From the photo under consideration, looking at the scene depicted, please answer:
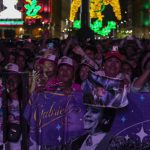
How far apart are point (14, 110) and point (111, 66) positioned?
170 centimetres

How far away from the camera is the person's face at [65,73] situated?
6070 mm

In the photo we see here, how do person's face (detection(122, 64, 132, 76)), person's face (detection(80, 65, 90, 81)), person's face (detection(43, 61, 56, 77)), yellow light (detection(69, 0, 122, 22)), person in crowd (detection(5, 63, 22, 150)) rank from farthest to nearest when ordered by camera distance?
yellow light (detection(69, 0, 122, 22)) → person's face (detection(122, 64, 132, 76)) → person's face (detection(80, 65, 90, 81)) → person's face (detection(43, 61, 56, 77)) → person in crowd (detection(5, 63, 22, 150))

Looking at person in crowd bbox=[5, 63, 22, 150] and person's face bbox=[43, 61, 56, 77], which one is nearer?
Answer: person in crowd bbox=[5, 63, 22, 150]

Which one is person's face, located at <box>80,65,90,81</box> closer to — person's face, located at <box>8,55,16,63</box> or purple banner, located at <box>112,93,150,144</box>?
person's face, located at <box>8,55,16,63</box>

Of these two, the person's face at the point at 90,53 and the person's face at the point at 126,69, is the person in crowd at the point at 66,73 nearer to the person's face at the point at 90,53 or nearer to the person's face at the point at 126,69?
the person's face at the point at 126,69

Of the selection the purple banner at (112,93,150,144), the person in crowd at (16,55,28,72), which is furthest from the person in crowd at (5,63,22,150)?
the person in crowd at (16,55,28,72)

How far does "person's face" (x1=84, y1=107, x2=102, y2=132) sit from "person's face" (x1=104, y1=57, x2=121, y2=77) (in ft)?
4.82

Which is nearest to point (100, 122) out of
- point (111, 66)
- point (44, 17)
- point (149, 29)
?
point (111, 66)

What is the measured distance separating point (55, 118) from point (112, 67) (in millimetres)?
1748

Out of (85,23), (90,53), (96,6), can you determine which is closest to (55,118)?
(90,53)

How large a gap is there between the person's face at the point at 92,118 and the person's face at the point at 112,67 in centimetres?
147

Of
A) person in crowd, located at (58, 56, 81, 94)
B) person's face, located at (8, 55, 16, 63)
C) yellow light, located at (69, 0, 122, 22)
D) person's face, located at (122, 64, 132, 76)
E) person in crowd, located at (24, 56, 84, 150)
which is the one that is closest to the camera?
person in crowd, located at (24, 56, 84, 150)

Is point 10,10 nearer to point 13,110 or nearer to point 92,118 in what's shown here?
point 13,110

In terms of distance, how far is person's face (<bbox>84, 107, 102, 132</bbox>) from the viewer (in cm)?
552
